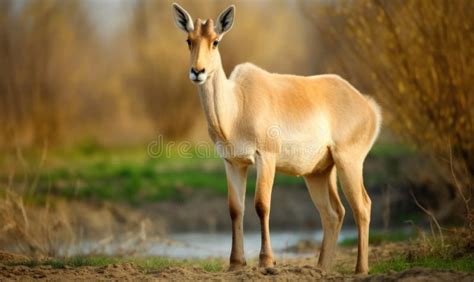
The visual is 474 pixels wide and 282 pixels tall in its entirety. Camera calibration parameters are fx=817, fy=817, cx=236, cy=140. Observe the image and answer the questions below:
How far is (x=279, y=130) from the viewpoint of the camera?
8867 mm

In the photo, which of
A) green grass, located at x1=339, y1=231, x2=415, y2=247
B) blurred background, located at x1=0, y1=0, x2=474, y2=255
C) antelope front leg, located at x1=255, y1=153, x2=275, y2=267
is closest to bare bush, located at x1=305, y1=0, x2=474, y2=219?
blurred background, located at x1=0, y1=0, x2=474, y2=255

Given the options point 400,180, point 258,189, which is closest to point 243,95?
point 258,189

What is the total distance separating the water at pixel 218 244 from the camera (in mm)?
13028

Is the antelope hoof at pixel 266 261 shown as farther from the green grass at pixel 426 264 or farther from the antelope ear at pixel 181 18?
the antelope ear at pixel 181 18

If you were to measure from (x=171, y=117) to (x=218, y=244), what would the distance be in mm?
11859

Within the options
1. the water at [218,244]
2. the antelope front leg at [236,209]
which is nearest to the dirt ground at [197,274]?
the antelope front leg at [236,209]

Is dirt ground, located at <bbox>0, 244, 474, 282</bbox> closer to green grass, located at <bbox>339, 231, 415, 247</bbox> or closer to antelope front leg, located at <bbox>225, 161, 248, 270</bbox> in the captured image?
antelope front leg, located at <bbox>225, 161, 248, 270</bbox>

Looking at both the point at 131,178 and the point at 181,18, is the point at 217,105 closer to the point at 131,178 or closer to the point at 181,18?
the point at 181,18

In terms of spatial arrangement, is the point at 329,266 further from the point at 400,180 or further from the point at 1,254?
the point at 400,180

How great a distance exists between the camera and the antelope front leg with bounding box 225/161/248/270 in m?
8.64

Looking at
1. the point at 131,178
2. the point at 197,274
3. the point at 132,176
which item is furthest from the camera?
the point at 132,176

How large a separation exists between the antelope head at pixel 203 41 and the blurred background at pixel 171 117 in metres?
3.04

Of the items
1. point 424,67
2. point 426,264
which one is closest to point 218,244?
point 424,67

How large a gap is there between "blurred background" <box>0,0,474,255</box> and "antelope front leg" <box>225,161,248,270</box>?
2.20m
